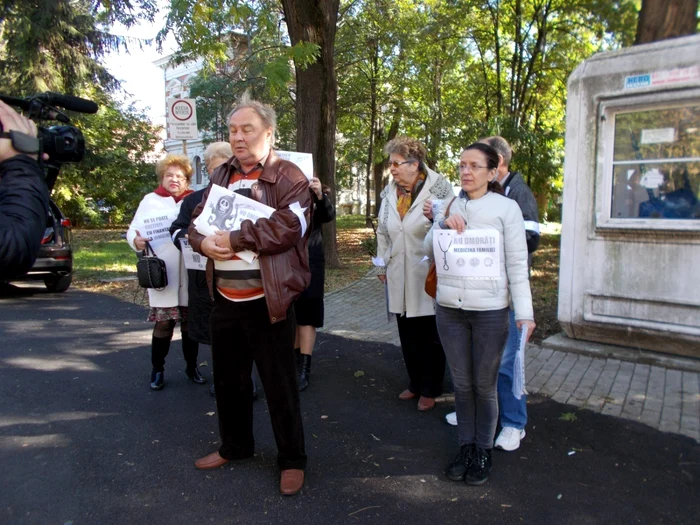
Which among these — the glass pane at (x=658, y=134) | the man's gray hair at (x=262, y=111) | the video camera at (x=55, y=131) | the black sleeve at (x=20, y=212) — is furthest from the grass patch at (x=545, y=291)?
the black sleeve at (x=20, y=212)

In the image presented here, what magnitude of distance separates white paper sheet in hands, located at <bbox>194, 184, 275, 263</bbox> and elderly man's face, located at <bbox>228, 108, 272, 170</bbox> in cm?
23

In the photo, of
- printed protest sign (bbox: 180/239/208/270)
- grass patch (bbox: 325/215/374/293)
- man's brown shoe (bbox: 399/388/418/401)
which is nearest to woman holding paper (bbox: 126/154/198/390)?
printed protest sign (bbox: 180/239/208/270)

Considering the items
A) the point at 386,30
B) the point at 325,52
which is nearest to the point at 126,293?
the point at 325,52

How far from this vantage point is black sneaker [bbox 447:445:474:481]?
10.4 feet

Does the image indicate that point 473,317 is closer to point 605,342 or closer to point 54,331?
point 605,342

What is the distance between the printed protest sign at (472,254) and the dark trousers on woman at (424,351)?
116 cm

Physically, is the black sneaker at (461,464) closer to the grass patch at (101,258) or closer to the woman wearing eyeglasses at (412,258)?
the woman wearing eyeglasses at (412,258)

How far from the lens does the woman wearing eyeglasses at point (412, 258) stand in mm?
4090

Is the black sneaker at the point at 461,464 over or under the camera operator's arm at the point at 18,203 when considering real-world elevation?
under

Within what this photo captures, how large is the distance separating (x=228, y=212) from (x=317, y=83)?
729cm

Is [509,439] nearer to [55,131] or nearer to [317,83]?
[55,131]

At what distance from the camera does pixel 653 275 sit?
511 cm

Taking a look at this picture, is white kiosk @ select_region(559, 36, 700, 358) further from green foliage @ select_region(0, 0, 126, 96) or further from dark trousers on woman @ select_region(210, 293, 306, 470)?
green foliage @ select_region(0, 0, 126, 96)

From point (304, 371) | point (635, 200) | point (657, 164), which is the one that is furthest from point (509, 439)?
point (657, 164)
